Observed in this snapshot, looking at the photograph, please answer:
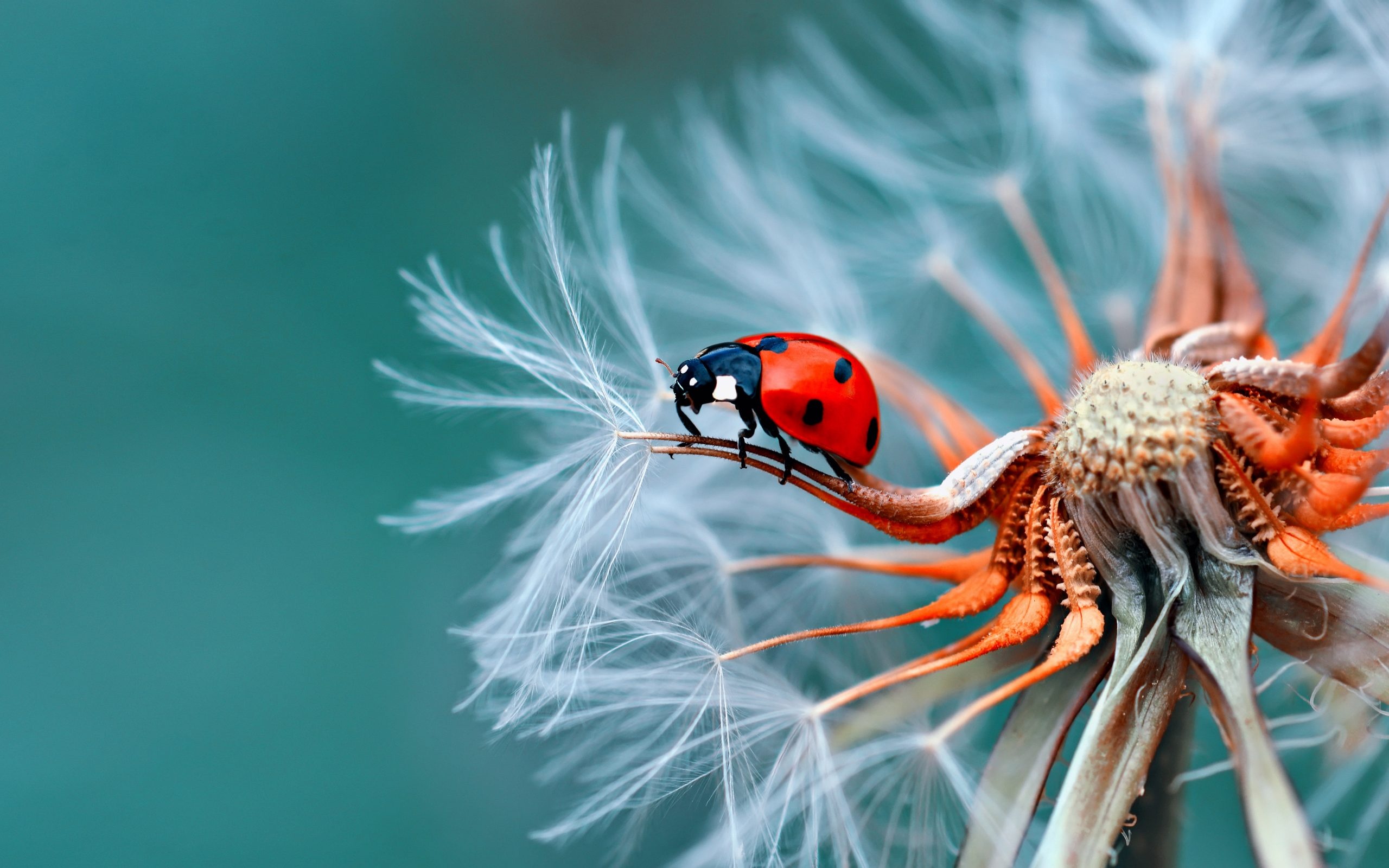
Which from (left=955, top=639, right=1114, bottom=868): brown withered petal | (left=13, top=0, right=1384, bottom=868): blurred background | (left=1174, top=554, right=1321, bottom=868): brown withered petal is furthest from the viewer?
(left=13, top=0, right=1384, bottom=868): blurred background

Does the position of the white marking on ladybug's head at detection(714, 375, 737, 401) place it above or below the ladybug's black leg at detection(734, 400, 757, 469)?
above

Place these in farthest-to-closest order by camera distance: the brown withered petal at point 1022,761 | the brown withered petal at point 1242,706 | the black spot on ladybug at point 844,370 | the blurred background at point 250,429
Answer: the blurred background at point 250,429, the black spot on ladybug at point 844,370, the brown withered petal at point 1022,761, the brown withered petal at point 1242,706

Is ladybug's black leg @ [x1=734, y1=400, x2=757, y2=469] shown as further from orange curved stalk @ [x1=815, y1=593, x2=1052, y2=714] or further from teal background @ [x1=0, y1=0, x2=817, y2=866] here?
teal background @ [x1=0, y1=0, x2=817, y2=866]

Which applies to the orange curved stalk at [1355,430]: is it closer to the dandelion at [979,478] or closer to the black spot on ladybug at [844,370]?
the dandelion at [979,478]

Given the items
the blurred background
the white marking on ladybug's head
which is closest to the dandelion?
the white marking on ladybug's head

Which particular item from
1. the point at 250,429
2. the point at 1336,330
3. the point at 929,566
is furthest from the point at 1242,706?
the point at 250,429

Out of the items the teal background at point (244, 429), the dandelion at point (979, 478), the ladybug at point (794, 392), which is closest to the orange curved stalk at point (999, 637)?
the dandelion at point (979, 478)

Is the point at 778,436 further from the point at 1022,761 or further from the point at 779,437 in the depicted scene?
the point at 1022,761

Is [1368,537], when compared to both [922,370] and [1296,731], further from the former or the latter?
[922,370]
